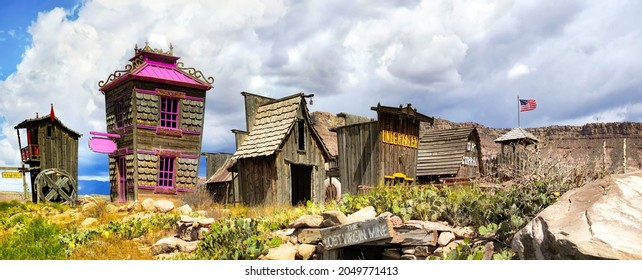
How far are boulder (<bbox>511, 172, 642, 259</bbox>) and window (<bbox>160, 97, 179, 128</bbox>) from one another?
14683mm

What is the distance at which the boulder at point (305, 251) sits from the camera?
1016 cm

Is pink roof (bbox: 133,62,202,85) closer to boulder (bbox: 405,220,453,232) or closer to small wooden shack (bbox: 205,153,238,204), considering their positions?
small wooden shack (bbox: 205,153,238,204)

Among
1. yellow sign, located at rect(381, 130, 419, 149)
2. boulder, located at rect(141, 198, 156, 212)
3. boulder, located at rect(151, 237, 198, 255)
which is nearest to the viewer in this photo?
boulder, located at rect(151, 237, 198, 255)

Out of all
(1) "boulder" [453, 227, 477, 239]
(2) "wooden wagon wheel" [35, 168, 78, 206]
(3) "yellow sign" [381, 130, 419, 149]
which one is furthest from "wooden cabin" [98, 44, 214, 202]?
(1) "boulder" [453, 227, 477, 239]

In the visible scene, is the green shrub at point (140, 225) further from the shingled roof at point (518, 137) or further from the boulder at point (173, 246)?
the shingled roof at point (518, 137)

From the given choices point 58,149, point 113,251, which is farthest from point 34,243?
point 58,149

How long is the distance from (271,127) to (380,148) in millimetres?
4472

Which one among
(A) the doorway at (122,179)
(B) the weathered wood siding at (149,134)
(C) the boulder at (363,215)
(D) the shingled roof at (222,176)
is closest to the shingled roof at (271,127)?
(B) the weathered wood siding at (149,134)

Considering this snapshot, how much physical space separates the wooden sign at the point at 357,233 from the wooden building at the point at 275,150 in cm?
756

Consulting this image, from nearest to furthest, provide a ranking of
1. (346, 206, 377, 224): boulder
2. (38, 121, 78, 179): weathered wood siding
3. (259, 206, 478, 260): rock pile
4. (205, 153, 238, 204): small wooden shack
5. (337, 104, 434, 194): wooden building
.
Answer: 1. (259, 206, 478, 260): rock pile
2. (346, 206, 377, 224): boulder
3. (337, 104, 434, 194): wooden building
4. (38, 121, 78, 179): weathered wood siding
5. (205, 153, 238, 204): small wooden shack

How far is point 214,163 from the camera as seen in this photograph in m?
27.2

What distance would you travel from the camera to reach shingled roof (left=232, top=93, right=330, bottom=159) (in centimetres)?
1750

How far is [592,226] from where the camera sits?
6.88 m
